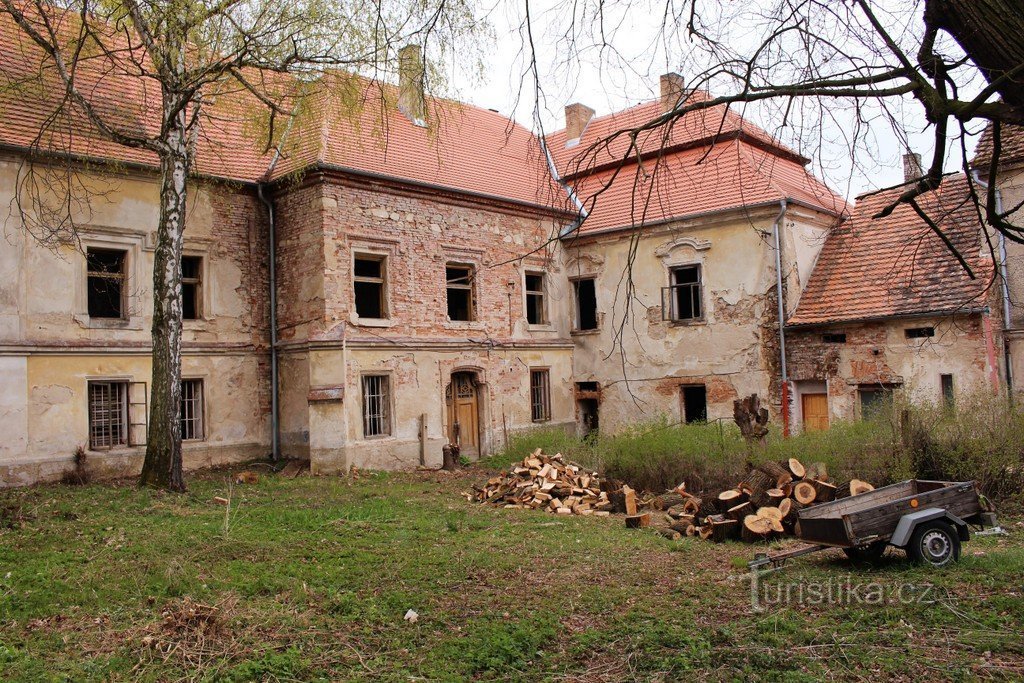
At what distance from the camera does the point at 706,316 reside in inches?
768

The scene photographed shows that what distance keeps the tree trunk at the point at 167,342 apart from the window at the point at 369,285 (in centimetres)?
460

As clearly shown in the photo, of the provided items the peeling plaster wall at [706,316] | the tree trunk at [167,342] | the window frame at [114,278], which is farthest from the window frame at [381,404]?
the peeling plaster wall at [706,316]

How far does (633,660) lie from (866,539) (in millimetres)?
3155

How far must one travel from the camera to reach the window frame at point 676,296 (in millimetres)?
19641

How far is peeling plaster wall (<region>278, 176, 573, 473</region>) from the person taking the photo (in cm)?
1642

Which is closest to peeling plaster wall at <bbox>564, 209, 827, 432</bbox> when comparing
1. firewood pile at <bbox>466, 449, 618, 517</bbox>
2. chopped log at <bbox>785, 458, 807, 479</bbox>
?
firewood pile at <bbox>466, 449, 618, 517</bbox>

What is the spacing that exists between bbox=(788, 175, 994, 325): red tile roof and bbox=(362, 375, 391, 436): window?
9.68 meters

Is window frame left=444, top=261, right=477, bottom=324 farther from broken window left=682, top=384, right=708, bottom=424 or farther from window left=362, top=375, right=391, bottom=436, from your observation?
broken window left=682, top=384, right=708, bottom=424

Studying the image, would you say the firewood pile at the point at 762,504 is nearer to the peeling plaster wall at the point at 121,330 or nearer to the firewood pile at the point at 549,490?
the firewood pile at the point at 549,490

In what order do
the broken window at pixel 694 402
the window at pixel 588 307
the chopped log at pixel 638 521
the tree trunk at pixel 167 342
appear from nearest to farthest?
the chopped log at pixel 638 521 → the tree trunk at pixel 167 342 → the broken window at pixel 694 402 → the window at pixel 588 307

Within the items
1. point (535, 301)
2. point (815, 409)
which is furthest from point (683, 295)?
point (815, 409)

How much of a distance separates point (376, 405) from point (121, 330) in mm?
5383

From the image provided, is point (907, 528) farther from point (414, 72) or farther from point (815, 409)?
point (815, 409)

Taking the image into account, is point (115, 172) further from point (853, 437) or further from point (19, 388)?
point (853, 437)
